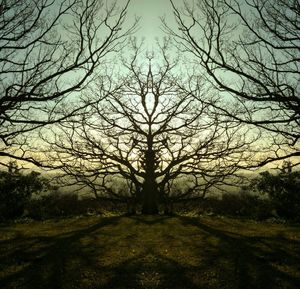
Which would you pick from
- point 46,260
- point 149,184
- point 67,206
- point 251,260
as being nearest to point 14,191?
point 67,206

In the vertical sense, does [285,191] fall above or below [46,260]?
above

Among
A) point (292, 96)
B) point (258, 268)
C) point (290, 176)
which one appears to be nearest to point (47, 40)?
point (292, 96)

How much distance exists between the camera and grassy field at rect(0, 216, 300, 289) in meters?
7.83

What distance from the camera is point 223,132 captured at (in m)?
22.9

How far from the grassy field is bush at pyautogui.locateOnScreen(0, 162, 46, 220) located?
914cm

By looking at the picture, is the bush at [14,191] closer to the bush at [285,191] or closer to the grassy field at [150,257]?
the grassy field at [150,257]

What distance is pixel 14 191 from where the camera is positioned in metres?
24.0

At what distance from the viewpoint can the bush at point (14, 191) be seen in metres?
23.3

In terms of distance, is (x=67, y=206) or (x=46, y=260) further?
(x=67, y=206)

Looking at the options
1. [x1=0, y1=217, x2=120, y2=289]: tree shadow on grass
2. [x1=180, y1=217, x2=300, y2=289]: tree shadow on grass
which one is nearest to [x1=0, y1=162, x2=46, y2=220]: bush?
[x1=0, y1=217, x2=120, y2=289]: tree shadow on grass

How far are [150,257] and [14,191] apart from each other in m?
16.6

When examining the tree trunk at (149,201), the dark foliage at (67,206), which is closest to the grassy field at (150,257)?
the tree trunk at (149,201)

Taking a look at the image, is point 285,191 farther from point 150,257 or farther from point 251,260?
point 150,257

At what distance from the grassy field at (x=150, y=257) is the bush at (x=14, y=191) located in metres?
9.14
